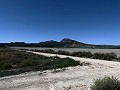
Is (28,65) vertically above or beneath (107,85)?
beneath

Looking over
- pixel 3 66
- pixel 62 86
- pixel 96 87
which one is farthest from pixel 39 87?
pixel 3 66

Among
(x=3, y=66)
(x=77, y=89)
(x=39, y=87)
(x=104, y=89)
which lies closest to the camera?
(x=104, y=89)

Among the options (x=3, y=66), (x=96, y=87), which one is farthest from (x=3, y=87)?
(x=3, y=66)

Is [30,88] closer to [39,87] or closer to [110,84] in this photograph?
[39,87]

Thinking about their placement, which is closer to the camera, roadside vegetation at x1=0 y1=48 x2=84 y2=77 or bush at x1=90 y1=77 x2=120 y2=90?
bush at x1=90 y1=77 x2=120 y2=90

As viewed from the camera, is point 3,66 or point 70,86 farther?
point 3,66

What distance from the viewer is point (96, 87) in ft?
28.6

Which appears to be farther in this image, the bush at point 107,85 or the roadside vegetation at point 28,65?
the roadside vegetation at point 28,65

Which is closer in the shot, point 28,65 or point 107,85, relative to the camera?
point 107,85

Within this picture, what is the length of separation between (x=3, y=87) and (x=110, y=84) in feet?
20.4

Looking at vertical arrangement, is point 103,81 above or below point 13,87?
above

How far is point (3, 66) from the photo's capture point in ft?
73.2

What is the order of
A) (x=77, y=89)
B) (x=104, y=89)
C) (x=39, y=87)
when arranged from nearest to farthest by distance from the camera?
(x=104, y=89), (x=77, y=89), (x=39, y=87)

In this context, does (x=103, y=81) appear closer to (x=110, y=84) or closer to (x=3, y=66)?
(x=110, y=84)
